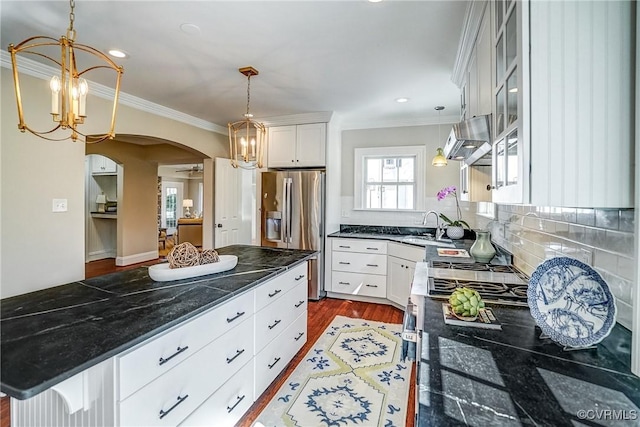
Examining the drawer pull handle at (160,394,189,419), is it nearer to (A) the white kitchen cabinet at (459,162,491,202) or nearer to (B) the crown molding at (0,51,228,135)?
(A) the white kitchen cabinet at (459,162,491,202)

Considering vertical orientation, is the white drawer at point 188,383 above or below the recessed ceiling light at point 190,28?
below

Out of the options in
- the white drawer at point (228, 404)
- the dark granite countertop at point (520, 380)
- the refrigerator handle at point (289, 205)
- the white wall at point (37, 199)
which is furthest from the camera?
the refrigerator handle at point (289, 205)

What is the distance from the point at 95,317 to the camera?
1.22 m

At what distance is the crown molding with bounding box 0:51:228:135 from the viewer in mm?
2570

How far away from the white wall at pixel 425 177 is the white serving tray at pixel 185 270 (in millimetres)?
2916

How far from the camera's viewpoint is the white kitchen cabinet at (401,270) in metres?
3.55

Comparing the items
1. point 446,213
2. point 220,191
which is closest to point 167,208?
point 220,191

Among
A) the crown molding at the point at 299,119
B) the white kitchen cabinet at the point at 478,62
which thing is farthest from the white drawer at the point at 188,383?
the crown molding at the point at 299,119

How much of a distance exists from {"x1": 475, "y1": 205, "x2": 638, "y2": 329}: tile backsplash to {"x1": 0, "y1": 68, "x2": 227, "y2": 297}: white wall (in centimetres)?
382

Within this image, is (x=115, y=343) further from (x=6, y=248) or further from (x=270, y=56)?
(x=6, y=248)

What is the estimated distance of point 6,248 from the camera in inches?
99.3

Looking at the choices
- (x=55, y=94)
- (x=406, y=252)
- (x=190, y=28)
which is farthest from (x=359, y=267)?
(x=55, y=94)

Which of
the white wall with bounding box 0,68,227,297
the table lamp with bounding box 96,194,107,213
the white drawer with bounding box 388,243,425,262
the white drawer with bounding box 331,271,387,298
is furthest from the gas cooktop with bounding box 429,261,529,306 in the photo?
the table lamp with bounding box 96,194,107,213

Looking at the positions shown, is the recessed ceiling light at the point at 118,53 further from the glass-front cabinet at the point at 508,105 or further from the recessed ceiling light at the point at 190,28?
the glass-front cabinet at the point at 508,105
